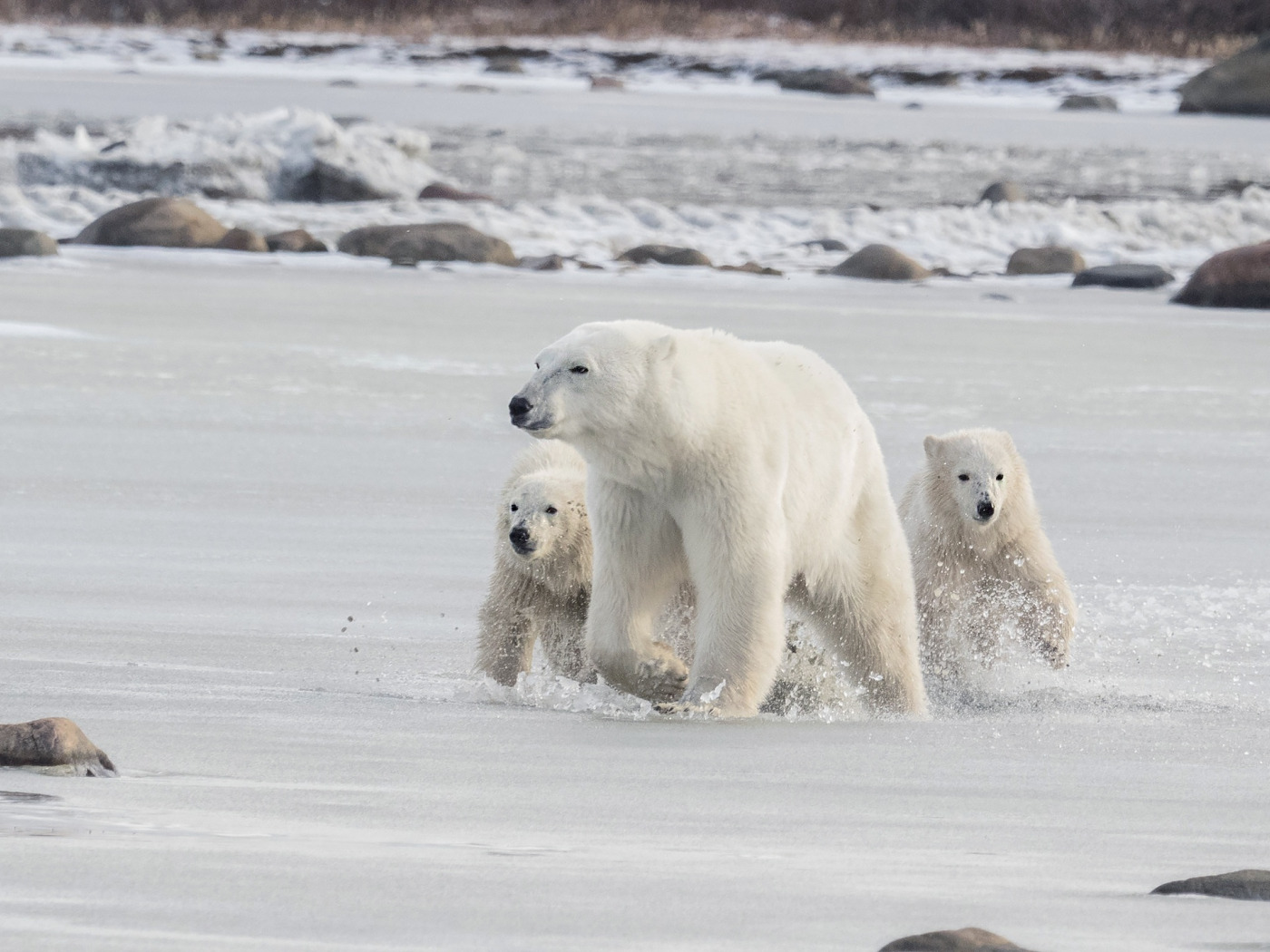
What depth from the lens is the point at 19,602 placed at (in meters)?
4.45

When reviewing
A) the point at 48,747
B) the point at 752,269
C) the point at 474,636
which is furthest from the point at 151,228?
the point at 48,747

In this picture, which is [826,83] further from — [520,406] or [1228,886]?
[1228,886]

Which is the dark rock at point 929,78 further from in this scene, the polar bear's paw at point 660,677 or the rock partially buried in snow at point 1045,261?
the polar bear's paw at point 660,677

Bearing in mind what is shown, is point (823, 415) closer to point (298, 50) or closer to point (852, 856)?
point (852, 856)

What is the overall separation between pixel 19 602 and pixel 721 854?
→ 2314 millimetres

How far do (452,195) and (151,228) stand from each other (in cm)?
411

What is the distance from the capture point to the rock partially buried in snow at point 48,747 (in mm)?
2891

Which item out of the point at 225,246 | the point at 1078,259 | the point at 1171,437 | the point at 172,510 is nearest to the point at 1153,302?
the point at 1078,259

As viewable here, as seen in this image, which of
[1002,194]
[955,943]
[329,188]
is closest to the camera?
[955,943]

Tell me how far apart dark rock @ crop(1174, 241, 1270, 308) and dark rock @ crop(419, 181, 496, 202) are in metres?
6.51

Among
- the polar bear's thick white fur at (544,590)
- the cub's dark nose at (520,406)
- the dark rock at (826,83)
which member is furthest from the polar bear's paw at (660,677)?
the dark rock at (826,83)

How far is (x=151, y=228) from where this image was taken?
12.6 meters

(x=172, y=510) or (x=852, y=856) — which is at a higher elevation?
(x=852, y=856)

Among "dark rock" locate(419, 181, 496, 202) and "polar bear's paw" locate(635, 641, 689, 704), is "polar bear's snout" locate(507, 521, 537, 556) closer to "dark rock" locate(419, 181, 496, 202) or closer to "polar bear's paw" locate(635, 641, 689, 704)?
"polar bear's paw" locate(635, 641, 689, 704)
